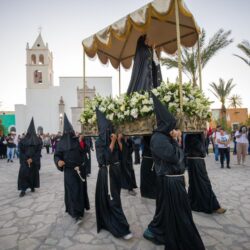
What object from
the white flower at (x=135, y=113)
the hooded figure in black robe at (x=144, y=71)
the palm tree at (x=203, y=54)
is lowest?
the white flower at (x=135, y=113)

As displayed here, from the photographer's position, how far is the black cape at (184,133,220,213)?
203 inches

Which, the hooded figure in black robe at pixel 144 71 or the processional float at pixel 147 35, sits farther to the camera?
the hooded figure in black robe at pixel 144 71

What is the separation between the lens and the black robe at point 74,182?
5062 millimetres

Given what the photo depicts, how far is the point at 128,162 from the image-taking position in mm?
7387

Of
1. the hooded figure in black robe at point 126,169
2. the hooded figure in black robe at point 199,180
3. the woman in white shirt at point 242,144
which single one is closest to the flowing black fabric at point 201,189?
the hooded figure in black robe at point 199,180

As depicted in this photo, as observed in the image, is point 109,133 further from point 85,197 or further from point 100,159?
point 85,197

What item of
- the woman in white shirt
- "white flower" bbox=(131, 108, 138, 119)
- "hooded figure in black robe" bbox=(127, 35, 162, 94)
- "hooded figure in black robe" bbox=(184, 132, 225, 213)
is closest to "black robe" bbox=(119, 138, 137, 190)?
"hooded figure in black robe" bbox=(184, 132, 225, 213)

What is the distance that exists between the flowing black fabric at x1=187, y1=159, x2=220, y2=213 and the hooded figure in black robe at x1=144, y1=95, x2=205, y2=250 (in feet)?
5.77

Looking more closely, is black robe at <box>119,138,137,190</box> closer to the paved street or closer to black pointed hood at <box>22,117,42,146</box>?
the paved street

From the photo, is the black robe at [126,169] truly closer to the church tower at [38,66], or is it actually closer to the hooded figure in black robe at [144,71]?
the hooded figure in black robe at [144,71]

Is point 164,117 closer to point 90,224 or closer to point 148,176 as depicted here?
point 90,224

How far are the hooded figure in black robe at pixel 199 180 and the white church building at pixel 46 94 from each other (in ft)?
120

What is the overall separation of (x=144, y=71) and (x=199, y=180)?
104 inches

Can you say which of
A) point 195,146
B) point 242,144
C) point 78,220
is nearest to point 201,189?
point 195,146
